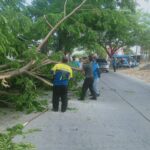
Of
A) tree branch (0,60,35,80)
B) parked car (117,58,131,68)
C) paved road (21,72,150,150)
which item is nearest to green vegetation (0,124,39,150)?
paved road (21,72,150,150)

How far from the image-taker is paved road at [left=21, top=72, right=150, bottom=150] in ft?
29.3

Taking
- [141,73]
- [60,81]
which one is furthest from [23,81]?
[141,73]

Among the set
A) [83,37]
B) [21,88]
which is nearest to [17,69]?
[21,88]

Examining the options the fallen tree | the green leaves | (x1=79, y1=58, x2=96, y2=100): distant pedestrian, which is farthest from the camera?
(x1=79, y1=58, x2=96, y2=100): distant pedestrian

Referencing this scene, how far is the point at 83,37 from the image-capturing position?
20516 mm

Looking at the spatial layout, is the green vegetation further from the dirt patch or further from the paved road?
the dirt patch

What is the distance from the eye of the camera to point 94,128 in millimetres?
10898

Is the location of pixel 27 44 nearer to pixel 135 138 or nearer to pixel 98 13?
pixel 98 13

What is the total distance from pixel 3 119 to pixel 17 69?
65.0 inches

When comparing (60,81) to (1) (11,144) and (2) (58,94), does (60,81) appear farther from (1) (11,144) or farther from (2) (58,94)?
(1) (11,144)

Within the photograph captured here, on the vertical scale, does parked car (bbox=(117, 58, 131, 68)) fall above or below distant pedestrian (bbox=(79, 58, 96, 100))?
below


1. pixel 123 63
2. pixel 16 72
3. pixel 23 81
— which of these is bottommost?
pixel 123 63

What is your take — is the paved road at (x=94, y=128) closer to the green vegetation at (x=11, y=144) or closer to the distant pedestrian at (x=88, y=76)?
the green vegetation at (x=11, y=144)

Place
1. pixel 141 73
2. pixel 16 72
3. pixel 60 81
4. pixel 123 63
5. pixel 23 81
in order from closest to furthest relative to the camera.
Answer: pixel 16 72 → pixel 23 81 → pixel 60 81 → pixel 141 73 → pixel 123 63
